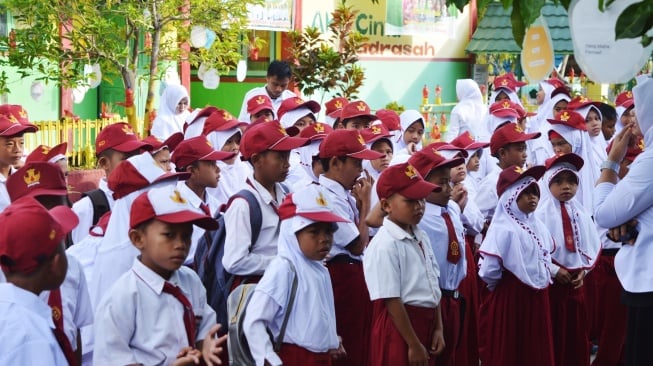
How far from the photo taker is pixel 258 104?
35.5 ft

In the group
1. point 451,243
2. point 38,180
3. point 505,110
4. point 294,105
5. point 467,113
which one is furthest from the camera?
point 467,113

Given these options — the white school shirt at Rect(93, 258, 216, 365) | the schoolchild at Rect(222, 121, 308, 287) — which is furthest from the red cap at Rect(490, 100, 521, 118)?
the white school shirt at Rect(93, 258, 216, 365)

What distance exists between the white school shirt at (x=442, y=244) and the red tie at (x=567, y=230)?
1.07 meters

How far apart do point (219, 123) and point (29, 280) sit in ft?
16.5

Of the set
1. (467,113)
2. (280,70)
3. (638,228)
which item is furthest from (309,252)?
(467,113)

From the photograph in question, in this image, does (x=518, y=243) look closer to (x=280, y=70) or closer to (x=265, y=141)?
(x=265, y=141)

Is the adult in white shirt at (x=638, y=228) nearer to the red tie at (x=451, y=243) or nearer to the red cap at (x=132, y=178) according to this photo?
the red tie at (x=451, y=243)

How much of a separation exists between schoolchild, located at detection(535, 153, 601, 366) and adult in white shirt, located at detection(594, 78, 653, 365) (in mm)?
1750

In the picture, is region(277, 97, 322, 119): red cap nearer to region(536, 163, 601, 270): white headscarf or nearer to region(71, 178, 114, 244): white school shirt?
region(536, 163, 601, 270): white headscarf

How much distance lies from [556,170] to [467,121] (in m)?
6.22

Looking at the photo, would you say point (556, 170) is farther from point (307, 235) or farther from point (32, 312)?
point (32, 312)

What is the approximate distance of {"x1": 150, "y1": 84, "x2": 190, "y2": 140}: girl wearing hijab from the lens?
40.1 feet

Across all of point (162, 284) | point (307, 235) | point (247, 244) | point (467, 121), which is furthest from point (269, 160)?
point (467, 121)

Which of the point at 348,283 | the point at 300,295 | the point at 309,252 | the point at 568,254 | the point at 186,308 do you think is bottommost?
the point at 348,283
